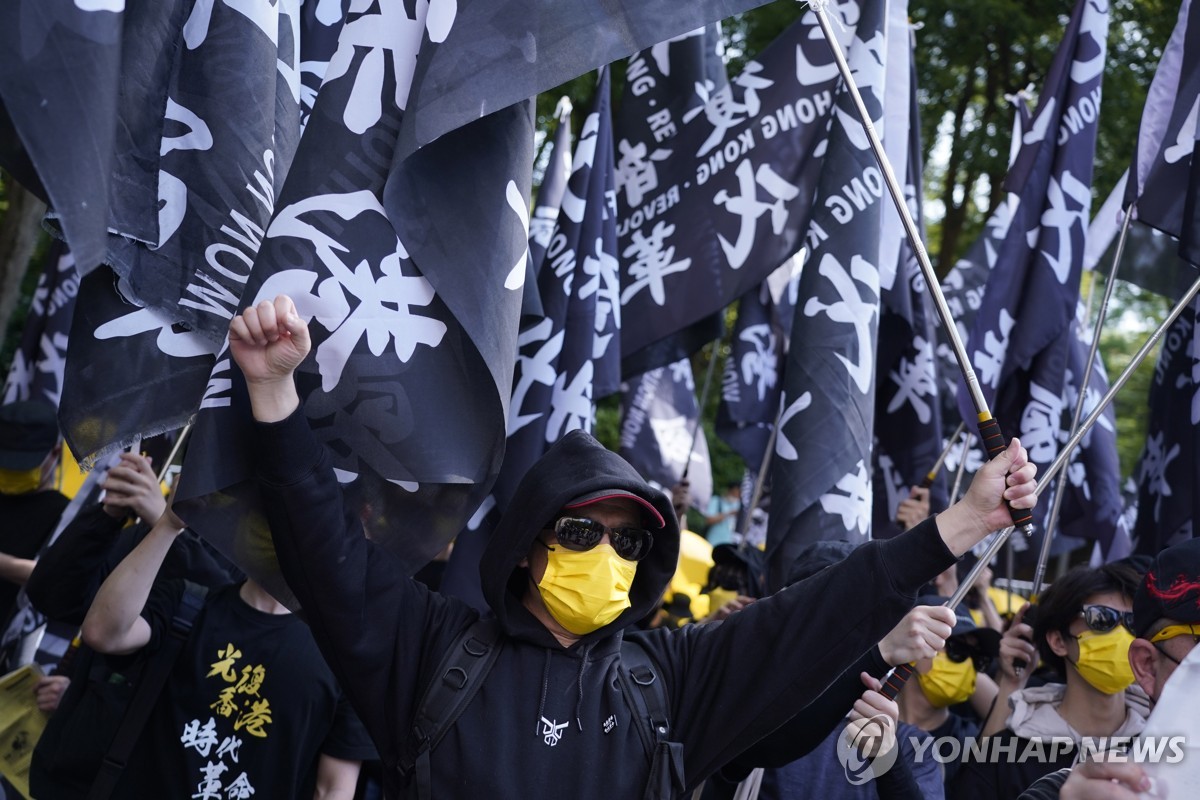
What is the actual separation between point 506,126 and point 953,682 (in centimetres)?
268

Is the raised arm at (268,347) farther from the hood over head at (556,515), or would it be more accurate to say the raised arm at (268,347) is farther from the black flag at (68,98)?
the hood over head at (556,515)

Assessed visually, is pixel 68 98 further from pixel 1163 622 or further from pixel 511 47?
pixel 1163 622

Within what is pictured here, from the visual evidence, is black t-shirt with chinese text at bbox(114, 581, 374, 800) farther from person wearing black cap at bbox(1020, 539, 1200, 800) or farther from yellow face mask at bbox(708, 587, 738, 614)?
yellow face mask at bbox(708, 587, 738, 614)

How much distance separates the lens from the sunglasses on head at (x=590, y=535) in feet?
9.37

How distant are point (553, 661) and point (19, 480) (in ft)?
11.8

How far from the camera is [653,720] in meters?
2.77

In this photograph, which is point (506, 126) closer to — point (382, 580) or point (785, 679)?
point (382, 580)

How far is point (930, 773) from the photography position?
380cm

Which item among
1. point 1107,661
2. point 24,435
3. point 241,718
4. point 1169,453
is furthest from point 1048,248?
point 24,435

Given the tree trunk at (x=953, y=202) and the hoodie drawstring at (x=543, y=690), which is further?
the tree trunk at (x=953, y=202)

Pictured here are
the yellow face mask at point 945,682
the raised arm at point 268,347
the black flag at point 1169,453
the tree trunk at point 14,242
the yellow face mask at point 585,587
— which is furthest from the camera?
the tree trunk at point 14,242

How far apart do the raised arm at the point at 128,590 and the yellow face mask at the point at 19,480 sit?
6.78 ft

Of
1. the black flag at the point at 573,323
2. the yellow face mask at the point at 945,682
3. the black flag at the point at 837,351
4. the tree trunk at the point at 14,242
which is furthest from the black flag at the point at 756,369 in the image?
the tree trunk at the point at 14,242

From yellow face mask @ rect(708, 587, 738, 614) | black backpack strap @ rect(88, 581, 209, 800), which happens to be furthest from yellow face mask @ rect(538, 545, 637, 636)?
yellow face mask @ rect(708, 587, 738, 614)
